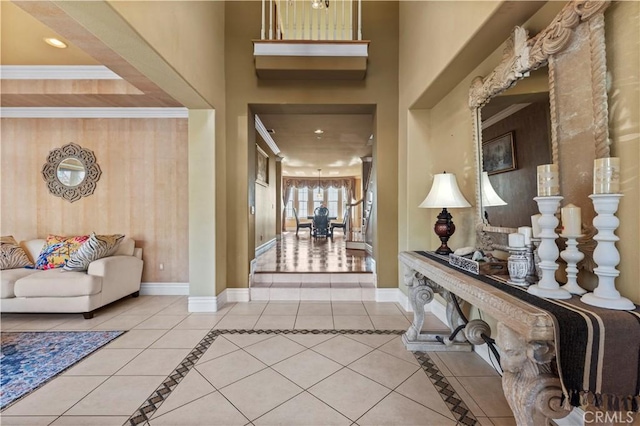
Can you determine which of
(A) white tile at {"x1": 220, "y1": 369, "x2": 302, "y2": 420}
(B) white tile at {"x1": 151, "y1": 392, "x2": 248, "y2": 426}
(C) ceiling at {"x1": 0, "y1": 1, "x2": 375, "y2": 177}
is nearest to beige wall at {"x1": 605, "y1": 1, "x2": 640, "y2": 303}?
(A) white tile at {"x1": 220, "y1": 369, "x2": 302, "y2": 420}

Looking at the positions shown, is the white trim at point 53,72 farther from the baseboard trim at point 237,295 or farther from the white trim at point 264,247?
the white trim at point 264,247

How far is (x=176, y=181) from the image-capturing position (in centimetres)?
377

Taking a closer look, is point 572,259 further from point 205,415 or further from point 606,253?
point 205,415

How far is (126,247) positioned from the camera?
360cm

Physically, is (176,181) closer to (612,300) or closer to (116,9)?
(116,9)

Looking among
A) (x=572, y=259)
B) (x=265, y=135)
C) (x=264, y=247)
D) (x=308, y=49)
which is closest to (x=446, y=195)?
(x=572, y=259)

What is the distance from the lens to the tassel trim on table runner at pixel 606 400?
0.96 m

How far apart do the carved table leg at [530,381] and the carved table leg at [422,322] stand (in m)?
1.18

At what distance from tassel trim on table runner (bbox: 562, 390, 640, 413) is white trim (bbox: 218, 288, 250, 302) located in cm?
317

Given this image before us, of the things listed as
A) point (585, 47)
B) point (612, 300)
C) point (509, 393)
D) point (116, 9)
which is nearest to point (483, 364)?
point (509, 393)

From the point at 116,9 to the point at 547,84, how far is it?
259cm

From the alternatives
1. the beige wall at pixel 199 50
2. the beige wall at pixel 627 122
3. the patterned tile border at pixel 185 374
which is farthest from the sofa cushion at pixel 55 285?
the beige wall at pixel 627 122

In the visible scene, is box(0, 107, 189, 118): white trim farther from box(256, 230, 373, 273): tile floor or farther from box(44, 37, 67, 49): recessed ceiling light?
box(256, 230, 373, 273): tile floor

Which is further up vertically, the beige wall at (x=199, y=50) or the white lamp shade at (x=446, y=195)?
the beige wall at (x=199, y=50)
